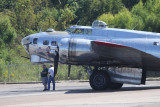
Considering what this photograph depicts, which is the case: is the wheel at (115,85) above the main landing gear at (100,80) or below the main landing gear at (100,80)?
below

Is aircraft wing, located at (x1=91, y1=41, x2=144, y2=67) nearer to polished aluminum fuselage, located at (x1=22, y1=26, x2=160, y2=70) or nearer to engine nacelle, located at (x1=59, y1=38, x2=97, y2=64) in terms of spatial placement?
polished aluminum fuselage, located at (x1=22, y1=26, x2=160, y2=70)

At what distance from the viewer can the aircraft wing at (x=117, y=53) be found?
20812mm

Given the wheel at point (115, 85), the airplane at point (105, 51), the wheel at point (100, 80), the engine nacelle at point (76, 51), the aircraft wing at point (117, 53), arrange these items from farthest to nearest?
the wheel at point (115, 85)
the wheel at point (100, 80)
the engine nacelle at point (76, 51)
the airplane at point (105, 51)
the aircraft wing at point (117, 53)

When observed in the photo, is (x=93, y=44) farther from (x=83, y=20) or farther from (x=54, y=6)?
(x=54, y=6)

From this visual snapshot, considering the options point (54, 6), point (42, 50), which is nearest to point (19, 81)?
point (42, 50)

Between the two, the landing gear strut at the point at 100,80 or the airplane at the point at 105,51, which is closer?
the airplane at the point at 105,51

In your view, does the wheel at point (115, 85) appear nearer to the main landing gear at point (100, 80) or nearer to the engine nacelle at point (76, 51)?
the main landing gear at point (100, 80)

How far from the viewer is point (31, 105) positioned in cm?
1561

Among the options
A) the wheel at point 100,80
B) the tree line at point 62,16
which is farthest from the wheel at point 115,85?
the tree line at point 62,16

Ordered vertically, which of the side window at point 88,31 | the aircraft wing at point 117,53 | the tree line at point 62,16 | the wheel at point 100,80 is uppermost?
the tree line at point 62,16

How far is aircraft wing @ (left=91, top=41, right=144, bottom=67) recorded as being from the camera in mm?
20812

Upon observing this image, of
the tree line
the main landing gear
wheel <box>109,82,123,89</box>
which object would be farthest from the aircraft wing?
the tree line

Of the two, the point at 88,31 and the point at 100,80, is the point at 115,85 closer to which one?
the point at 100,80

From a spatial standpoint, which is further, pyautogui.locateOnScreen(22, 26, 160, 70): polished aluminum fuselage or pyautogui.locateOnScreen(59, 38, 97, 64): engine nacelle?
pyautogui.locateOnScreen(59, 38, 97, 64): engine nacelle
